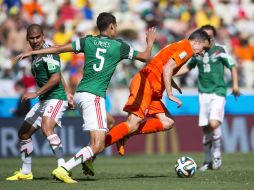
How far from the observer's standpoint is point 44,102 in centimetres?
1238

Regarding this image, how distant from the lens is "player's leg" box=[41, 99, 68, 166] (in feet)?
39.7

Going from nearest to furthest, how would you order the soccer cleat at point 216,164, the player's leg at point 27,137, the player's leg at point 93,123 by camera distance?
the player's leg at point 93,123 → the player's leg at point 27,137 → the soccer cleat at point 216,164

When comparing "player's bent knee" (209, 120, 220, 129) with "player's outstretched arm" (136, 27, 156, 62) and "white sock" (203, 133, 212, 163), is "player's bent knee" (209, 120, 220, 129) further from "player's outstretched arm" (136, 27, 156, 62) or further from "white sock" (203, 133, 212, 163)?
"player's outstretched arm" (136, 27, 156, 62)

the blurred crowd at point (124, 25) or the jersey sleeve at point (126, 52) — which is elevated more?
the blurred crowd at point (124, 25)

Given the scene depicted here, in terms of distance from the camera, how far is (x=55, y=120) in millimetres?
12242

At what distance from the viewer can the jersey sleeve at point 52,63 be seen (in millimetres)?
11984

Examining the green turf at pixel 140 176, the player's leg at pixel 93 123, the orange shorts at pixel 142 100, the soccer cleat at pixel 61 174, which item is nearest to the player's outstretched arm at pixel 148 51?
the player's leg at pixel 93 123

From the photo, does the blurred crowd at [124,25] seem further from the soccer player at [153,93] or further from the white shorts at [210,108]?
the soccer player at [153,93]

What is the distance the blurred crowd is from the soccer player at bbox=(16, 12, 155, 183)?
9.45 m

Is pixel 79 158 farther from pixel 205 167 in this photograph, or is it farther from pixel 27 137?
pixel 205 167

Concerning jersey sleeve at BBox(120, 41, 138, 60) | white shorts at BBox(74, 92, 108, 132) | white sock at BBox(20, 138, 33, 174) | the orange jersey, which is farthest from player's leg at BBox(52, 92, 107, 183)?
the orange jersey

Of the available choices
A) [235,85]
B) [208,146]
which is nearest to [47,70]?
[208,146]

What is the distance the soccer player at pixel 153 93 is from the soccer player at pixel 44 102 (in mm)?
855

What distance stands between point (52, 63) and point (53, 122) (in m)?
0.91
